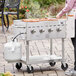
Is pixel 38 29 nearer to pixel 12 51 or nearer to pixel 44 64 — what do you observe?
pixel 12 51

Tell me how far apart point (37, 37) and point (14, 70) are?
2.47ft

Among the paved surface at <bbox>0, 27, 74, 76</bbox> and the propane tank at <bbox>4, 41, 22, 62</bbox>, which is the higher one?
the propane tank at <bbox>4, 41, 22, 62</bbox>

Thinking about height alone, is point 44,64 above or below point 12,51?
below

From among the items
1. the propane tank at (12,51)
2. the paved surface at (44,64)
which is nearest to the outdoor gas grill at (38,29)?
the propane tank at (12,51)

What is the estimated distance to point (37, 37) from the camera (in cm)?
566

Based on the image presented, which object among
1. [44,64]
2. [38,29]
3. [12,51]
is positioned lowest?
[44,64]

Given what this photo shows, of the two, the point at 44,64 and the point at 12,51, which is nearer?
the point at 12,51

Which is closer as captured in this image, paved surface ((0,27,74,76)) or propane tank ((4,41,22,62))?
propane tank ((4,41,22,62))

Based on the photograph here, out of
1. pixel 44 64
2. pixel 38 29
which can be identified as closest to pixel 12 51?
pixel 38 29

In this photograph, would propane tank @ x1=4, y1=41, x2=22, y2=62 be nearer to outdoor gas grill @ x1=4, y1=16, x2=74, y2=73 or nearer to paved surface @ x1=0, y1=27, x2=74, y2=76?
outdoor gas grill @ x1=4, y1=16, x2=74, y2=73

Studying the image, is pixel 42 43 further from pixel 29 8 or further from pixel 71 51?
pixel 29 8

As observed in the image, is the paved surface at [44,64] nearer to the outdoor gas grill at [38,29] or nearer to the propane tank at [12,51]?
the outdoor gas grill at [38,29]

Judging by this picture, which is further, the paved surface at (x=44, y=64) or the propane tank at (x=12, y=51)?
the paved surface at (x=44, y=64)

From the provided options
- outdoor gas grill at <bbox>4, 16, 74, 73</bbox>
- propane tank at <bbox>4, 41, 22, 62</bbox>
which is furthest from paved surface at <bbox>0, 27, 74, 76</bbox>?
propane tank at <bbox>4, 41, 22, 62</bbox>
